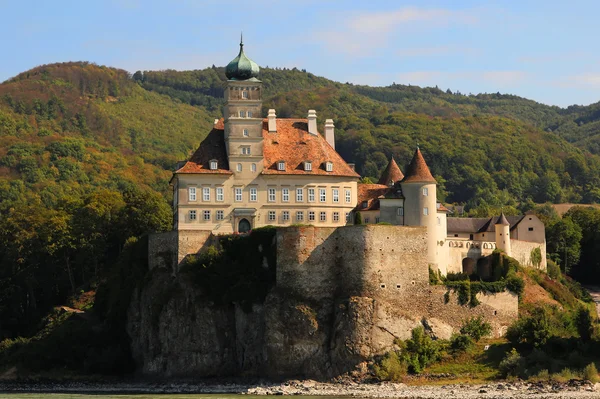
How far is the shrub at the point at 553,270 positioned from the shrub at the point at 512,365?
61.9 ft

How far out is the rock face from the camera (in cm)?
7494

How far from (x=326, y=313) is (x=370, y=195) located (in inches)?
449

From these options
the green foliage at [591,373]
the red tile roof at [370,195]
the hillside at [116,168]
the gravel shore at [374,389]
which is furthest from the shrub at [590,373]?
the hillside at [116,168]

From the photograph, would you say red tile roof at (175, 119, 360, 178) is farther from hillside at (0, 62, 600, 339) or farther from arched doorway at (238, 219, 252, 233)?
hillside at (0, 62, 600, 339)

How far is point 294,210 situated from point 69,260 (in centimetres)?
2446

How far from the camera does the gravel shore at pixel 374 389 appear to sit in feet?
225

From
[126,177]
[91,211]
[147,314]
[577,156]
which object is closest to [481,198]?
[577,156]

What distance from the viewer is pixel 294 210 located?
83.0 meters

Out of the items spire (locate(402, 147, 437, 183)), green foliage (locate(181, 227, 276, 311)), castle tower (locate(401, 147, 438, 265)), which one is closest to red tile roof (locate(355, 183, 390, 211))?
spire (locate(402, 147, 437, 183))

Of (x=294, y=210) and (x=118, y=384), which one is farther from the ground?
(x=294, y=210)

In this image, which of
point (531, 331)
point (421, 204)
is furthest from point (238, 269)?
point (531, 331)

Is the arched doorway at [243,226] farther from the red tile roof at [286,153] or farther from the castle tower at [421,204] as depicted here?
the castle tower at [421,204]

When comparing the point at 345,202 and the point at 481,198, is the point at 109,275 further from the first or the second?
the point at 481,198

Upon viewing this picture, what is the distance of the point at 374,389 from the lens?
7162cm
